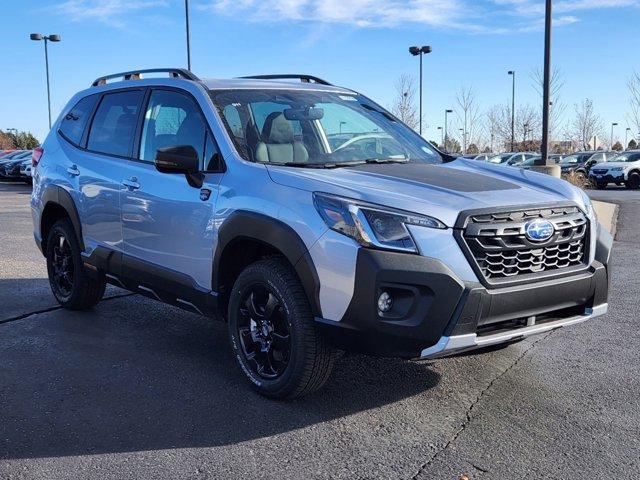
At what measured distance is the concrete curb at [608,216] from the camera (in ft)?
40.1

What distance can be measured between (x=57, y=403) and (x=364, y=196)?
2.11 m

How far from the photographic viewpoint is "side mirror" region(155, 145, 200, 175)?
13.3ft

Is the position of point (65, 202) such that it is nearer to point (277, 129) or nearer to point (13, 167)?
point (277, 129)

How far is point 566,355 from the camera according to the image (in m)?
4.71

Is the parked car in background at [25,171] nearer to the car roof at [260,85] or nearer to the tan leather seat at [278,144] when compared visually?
the car roof at [260,85]

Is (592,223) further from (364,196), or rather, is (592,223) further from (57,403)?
(57,403)

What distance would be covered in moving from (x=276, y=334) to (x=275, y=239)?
1.86 ft

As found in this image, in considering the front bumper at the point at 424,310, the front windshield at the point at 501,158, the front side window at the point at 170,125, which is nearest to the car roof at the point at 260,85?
the front side window at the point at 170,125

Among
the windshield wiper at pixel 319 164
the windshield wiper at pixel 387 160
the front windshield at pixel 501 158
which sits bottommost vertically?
the front windshield at pixel 501 158

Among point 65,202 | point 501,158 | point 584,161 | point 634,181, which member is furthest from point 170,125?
point 584,161

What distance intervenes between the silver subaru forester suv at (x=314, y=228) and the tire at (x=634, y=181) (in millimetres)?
25200

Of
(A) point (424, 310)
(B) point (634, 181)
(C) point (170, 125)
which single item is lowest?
(B) point (634, 181)

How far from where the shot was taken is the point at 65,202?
5605 millimetres

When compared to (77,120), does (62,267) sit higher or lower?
lower
